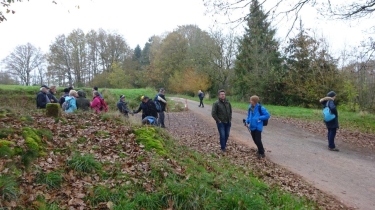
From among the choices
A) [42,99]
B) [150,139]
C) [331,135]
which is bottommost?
[331,135]

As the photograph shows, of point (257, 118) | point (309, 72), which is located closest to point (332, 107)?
point (257, 118)

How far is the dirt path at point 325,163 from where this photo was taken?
598cm

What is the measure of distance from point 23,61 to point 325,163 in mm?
48431

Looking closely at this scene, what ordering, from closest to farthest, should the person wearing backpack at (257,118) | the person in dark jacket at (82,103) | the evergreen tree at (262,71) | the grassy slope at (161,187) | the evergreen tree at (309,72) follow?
the grassy slope at (161,187) < the person wearing backpack at (257,118) < the person in dark jacket at (82,103) < the evergreen tree at (309,72) < the evergreen tree at (262,71)

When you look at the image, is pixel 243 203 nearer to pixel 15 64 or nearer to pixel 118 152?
pixel 118 152

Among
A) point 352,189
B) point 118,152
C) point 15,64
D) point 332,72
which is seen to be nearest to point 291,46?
point 332,72

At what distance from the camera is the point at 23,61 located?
1772 inches

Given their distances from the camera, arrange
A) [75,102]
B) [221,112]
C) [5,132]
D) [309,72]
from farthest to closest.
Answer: [309,72] < [75,102] < [221,112] < [5,132]

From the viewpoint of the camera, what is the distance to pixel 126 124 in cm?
767

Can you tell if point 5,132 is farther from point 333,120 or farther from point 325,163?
point 333,120

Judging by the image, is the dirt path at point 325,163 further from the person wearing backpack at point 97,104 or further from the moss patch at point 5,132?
the moss patch at point 5,132

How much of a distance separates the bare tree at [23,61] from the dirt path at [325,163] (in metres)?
42.4

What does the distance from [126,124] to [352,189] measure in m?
5.62

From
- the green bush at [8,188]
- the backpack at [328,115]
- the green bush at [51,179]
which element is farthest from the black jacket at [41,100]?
the backpack at [328,115]
